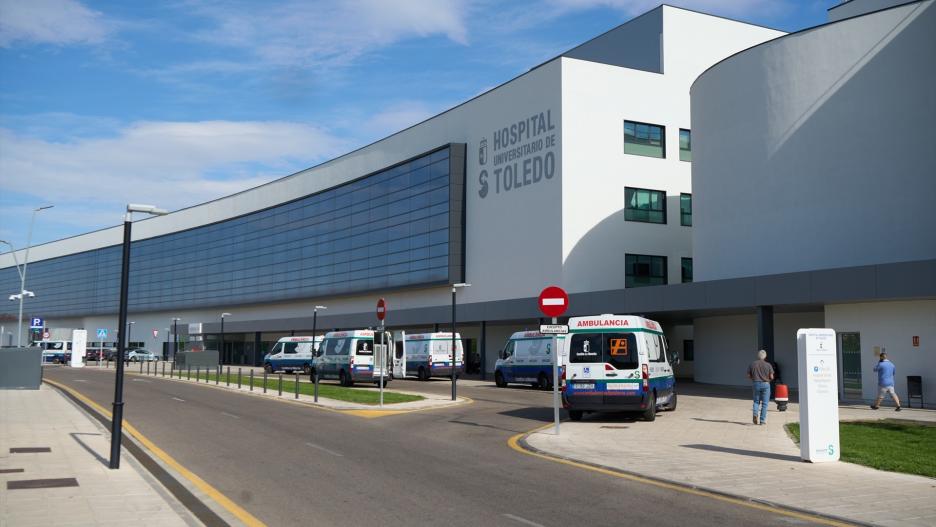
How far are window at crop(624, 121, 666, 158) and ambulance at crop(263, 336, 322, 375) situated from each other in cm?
2255

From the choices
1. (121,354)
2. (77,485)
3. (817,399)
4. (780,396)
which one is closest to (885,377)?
(780,396)

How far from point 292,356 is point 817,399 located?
43704 mm

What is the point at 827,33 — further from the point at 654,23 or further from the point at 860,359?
the point at 654,23

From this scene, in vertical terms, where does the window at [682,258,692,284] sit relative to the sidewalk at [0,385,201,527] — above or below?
above

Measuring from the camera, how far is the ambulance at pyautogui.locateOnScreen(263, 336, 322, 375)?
53219mm

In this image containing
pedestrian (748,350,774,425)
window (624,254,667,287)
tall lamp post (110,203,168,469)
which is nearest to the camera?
tall lamp post (110,203,168,469)

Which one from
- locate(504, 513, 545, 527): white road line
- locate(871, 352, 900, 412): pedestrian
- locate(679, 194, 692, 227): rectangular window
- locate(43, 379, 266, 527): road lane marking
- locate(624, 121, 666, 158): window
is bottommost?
→ locate(43, 379, 266, 527): road lane marking

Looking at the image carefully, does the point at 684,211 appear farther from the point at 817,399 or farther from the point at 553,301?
the point at 817,399

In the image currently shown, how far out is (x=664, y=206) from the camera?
49.1 metres

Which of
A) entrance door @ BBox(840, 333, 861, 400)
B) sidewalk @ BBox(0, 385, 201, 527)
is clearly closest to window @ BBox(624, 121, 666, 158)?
entrance door @ BBox(840, 333, 861, 400)

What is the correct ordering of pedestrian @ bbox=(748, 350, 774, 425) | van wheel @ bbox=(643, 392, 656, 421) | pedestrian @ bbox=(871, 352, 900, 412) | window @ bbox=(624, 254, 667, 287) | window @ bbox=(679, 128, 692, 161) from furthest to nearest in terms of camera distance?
1. window @ bbox=(679, 128, 692, 161)
2. window @ bbox=(624, 254, 667, 287)
3. pedestrian @ bbox=(871, 352, 900, 412)
4. van wheel @ bbox=(643, 392, 656, 421)
5. pedestrian @ bbox=(748, 350, 774, 425)

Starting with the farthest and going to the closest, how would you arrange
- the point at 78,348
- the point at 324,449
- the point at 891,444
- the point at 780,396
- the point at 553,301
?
the point at 78,348 → the point at 780,396 → the point at 553,301 → the point at 891,444 → the point at 324,449

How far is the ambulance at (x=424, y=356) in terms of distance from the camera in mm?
44875

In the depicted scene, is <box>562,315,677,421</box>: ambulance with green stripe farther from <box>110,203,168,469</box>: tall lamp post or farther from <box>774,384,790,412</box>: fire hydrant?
<box>110,203,168,469</box>: tall lamp post
